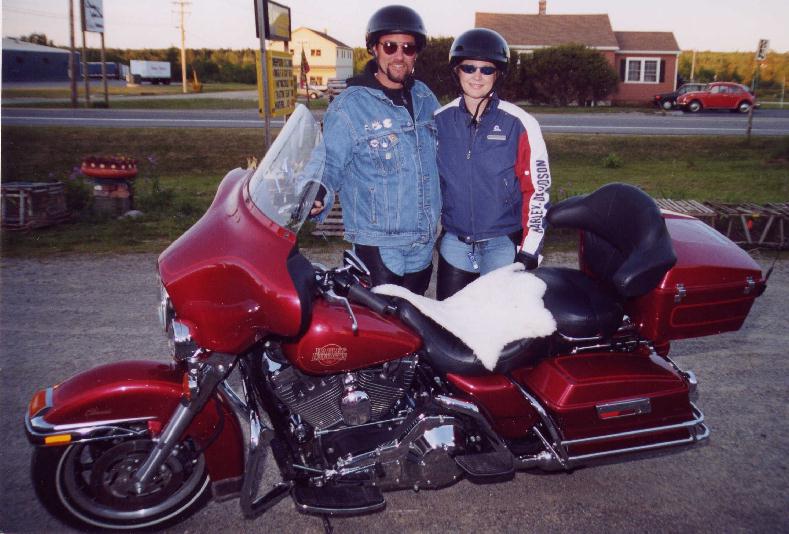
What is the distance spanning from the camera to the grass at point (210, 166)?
8320 mm

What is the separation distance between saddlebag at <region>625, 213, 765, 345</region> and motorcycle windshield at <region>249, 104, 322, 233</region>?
161 centimetres

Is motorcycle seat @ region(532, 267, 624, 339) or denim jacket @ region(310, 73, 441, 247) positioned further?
denim jacket @ region(310, 73, 441, 247)

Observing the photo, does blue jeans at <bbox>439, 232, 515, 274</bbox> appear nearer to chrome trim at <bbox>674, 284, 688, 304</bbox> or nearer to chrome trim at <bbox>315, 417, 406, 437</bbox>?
chrome trim at <bbox>674, 284, 688, 304</bbox>

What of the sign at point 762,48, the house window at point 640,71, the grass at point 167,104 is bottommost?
the grass at point 167,104

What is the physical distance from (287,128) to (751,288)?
2.26m

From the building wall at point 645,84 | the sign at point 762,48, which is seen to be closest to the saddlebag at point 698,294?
the sign at point 762,48

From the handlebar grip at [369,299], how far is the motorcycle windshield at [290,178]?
0.34 meters

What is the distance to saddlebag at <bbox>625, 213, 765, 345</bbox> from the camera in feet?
9.82

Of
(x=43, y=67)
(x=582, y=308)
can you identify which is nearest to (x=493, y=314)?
(x=582, y=308)

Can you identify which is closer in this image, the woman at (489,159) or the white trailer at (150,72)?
Result: the woman at (489,159)

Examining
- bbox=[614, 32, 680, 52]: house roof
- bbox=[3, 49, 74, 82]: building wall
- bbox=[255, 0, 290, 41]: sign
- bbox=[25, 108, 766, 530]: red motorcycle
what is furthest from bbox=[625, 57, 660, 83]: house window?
bbox=[25, 108, 766, 530]: red motorcycle

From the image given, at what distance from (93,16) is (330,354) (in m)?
22.5

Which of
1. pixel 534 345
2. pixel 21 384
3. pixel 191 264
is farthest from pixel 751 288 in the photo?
pixel 21 384

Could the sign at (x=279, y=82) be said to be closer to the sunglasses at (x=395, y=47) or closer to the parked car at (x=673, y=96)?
the sunglasses at (x=395, y=47)
